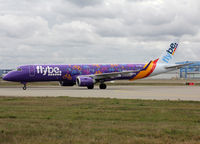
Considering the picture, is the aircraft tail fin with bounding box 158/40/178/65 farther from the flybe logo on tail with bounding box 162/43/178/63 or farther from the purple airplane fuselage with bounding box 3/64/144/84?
the purple airplane fuselage with bounding box 3/64/144/84

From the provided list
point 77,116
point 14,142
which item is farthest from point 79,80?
point 14,142

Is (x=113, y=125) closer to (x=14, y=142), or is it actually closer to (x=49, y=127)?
(x=49, y=127)

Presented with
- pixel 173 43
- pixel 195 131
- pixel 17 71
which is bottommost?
pixel 195 131

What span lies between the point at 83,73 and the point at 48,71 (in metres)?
4.69

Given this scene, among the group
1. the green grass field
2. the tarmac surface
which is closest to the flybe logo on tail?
the tarmac surface

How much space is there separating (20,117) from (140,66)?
1279 inches

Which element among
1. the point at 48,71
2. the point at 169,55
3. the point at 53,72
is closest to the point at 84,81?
the point at 53,72

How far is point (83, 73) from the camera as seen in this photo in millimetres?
40562

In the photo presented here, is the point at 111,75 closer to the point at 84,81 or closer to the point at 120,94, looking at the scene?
the point at 84,81

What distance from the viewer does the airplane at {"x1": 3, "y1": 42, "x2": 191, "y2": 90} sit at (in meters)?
38.4

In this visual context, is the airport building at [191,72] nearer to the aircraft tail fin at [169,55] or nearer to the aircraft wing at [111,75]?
the aircraft tail fin at [169,55]

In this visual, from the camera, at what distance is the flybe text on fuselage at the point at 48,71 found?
38.7 metres

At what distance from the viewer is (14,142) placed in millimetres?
7797

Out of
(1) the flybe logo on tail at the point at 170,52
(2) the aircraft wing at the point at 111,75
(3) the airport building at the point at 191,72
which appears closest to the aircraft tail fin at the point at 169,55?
(1) the flybe logo on tail at the point at 170,52
